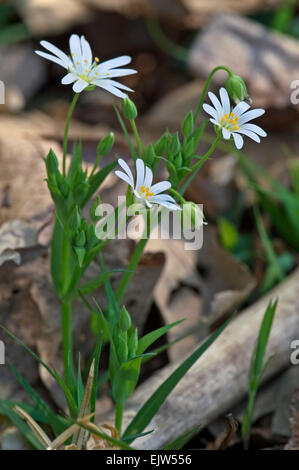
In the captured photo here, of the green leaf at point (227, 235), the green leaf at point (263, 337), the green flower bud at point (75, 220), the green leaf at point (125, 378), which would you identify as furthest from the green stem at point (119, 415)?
the green leaf at point (227, 235)

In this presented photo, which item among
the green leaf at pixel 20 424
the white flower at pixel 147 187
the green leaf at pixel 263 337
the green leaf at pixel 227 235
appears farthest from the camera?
the green leaf at pixel 227 235

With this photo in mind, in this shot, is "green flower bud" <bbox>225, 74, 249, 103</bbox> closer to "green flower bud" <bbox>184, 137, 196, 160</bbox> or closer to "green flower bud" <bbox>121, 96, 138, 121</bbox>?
"green flower bud" <bbox>184, 137, 196, 160</bbox>

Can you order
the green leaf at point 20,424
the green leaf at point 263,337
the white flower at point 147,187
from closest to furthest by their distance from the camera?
the white flower at point 147,187, the green leaf at point 20,424, the green leaf at point 263,337

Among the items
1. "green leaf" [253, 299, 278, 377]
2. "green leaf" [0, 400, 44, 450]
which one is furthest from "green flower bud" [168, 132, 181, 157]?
"green leaf" [0, 400, 44, 450]

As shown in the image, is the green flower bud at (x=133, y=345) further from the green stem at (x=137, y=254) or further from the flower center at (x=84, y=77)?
the flower center at (x=84, y=77)

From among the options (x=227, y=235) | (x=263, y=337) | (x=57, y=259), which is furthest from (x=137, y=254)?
(x=227, y=235)

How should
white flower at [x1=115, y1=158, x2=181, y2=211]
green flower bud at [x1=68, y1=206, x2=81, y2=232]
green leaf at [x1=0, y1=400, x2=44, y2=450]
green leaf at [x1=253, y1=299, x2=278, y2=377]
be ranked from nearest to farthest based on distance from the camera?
white flower at [x1=115, y1=158, x2=181, y2=211], green flower bud at [x1=68, y1=206, x2=81, y2=232], green leaf at [x1=0, y1=400, x2=44, y2=450], green leaf at [x1=253, y1=299, x2=278, y2=377]

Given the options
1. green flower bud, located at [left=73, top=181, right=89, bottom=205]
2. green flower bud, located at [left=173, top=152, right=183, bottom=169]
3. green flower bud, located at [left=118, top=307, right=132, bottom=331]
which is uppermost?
green flower bud, located at [left=173, top=152, right=183, bottom=169]

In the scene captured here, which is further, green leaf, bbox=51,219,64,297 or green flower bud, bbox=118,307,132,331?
green leaf, bbox=51,219,64,297
